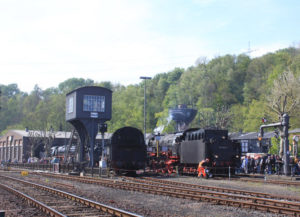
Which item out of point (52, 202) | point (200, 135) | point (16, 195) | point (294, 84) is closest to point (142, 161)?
point (200, 135)

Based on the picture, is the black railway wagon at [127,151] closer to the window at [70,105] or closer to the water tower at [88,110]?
the water tower at [88,110]

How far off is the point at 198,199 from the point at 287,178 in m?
11.6

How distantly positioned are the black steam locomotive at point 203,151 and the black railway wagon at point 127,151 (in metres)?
3.04

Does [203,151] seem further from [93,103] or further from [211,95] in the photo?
[211,95]

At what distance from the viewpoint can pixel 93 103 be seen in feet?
147

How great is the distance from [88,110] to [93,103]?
1201 millimetres

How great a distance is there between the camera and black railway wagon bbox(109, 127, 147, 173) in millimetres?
27281

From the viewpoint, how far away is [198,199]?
13938 mm

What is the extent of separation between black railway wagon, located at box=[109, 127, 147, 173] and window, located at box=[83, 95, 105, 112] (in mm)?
16954

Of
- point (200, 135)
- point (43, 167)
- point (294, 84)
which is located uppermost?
point (294, 84)

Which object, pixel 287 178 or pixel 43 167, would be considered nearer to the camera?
pixel 287 178

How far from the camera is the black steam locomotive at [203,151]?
24.7m

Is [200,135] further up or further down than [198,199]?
further up

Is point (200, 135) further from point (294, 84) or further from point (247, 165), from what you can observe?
point (294, 84)
